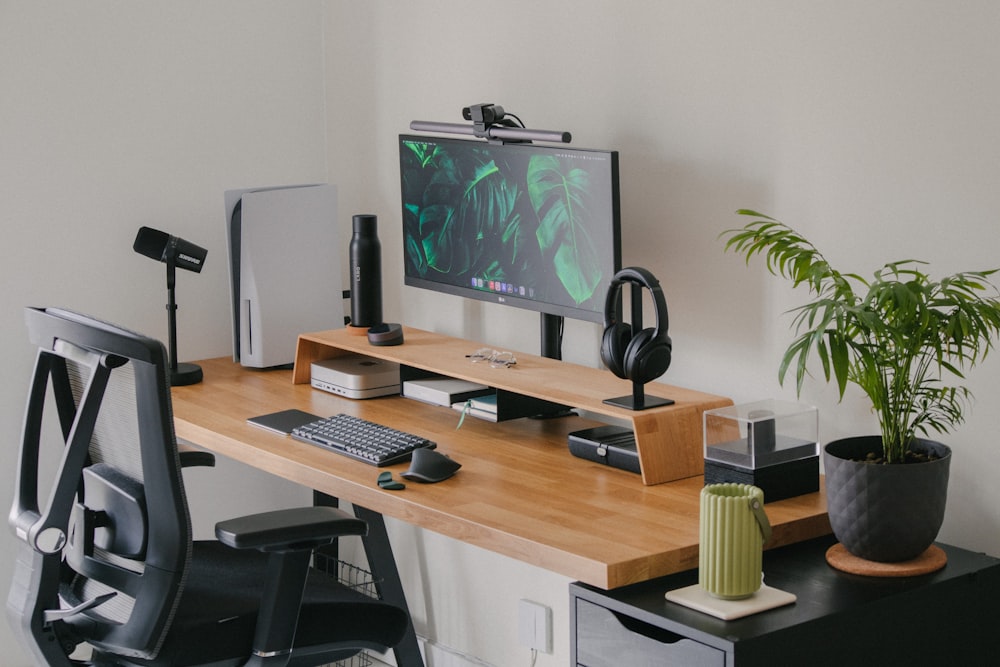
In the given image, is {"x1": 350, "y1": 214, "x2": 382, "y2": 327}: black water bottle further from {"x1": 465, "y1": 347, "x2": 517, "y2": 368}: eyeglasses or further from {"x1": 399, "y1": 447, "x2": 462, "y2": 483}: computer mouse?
{"x1": 399, "y1": 447, "x2": 462, "y2": 483}: computer mouse

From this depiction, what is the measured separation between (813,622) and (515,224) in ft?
3.87

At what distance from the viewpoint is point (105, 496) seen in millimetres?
2006

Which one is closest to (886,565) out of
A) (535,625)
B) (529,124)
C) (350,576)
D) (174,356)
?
(535,625)

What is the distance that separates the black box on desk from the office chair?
0.58m

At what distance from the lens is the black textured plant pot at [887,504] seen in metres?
1.81

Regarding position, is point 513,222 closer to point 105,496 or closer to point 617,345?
point 617,345

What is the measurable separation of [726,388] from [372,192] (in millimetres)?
1247

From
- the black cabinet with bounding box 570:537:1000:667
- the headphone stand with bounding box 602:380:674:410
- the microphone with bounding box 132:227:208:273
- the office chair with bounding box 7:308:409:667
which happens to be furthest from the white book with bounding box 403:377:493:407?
the black cabinet with bounding box 570:537:1000:667

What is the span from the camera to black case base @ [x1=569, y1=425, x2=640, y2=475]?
222cm

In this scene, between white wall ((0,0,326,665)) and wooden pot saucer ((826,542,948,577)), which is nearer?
wooden pot saucer ((826,542,948,577))

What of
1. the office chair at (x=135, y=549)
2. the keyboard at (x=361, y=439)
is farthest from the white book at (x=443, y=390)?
the office chair at (x=135, y=549)

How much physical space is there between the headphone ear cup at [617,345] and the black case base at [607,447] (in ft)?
0.42

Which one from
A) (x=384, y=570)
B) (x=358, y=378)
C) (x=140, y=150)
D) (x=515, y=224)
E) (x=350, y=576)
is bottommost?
(x=350, y=576)

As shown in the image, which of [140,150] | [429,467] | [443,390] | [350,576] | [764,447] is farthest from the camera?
[350,576]
